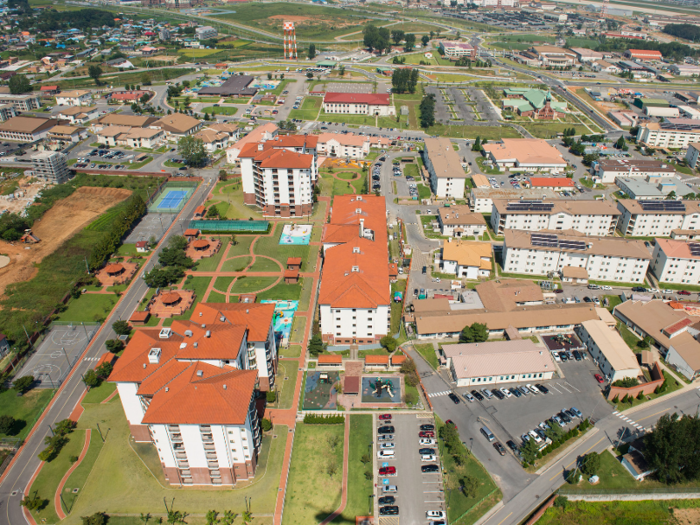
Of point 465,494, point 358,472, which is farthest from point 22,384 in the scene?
point 465,494

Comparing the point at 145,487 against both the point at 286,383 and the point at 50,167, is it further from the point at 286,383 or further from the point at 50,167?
the point at 50,167

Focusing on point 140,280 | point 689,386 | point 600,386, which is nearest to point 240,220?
point 140,280

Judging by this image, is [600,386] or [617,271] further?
[617,271]

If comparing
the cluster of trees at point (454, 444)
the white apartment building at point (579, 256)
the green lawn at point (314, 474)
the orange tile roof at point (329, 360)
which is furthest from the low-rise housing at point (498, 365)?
the white apartment building at point (579, 256)

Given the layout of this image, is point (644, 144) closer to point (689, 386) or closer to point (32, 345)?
point (689, 386)

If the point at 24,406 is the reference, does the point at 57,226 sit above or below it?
above

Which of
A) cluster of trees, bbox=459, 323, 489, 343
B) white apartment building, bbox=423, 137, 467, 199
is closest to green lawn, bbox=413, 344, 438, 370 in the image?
cluster of trees, bbox=459, 323, 489, 343

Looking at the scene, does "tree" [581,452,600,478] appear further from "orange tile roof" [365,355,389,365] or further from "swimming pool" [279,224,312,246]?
"swimming pool" [279,224,312,246]

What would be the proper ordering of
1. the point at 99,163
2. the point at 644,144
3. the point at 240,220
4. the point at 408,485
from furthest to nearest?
the point at 644,144 → the point at 99,163 → the point at 240,220 → the point at 408,485
